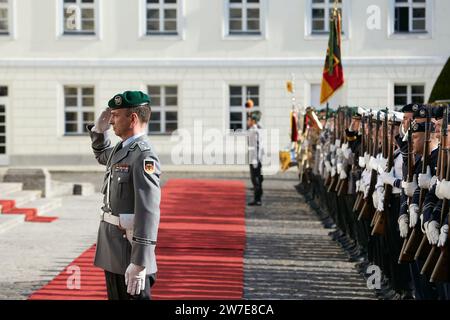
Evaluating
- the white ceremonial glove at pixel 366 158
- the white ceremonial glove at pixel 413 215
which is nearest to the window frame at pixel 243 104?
the white ceremonial glove at pixel 366 158

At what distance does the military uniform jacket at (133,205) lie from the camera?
6453 millimetres

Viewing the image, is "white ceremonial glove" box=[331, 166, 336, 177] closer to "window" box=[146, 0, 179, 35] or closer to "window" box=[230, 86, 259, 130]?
"window" box=[230, 86, 259, 130]

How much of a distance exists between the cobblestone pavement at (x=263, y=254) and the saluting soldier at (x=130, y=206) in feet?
11.1

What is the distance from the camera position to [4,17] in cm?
3269

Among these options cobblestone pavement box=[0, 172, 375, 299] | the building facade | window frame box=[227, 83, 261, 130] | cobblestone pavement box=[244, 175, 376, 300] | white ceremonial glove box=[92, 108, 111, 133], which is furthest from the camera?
window frame box=[227, 83, 261, 130]

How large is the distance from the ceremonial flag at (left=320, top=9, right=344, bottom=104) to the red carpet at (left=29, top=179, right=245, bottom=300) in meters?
2.72

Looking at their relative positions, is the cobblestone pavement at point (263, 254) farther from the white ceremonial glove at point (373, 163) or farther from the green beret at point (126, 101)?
the green beret at point (126, 101)

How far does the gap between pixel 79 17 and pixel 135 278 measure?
2722cm

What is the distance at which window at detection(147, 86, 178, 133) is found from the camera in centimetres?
3312

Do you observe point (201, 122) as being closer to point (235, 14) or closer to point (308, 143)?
point (235, 14)

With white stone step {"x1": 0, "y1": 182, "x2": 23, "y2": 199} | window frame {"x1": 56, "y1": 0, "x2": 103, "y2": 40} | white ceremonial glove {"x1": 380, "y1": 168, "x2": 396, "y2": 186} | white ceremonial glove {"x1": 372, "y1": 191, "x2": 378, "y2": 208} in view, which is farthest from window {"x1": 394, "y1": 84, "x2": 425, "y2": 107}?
white ceremonial glove {"x1": 380, "y1": 168, "x2": 396, "y2": 186}

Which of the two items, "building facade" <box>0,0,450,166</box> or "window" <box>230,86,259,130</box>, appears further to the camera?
"window" <box>230,86,259,130</box>

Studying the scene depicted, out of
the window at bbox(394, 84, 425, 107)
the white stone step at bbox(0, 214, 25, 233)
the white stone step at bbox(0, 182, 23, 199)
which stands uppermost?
the window at bbox(394, 84, 425, 107)

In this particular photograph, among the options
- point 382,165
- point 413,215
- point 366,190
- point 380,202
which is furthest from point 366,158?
point 413,215
